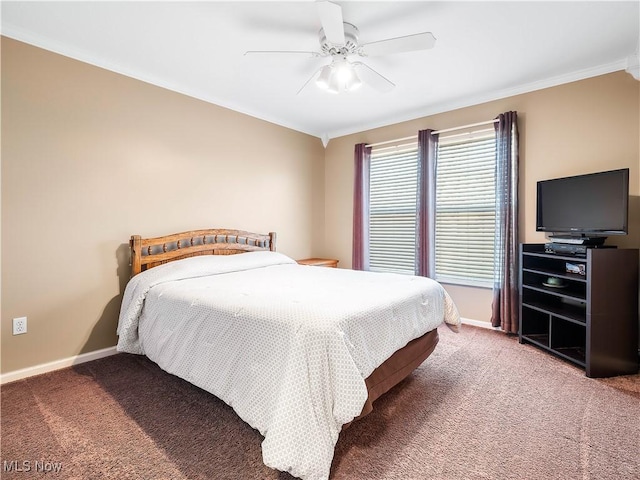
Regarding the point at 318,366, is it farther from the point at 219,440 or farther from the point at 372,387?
the point at 219,440

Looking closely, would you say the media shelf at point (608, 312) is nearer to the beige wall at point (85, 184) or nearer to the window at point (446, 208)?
the window at point (446, 208)

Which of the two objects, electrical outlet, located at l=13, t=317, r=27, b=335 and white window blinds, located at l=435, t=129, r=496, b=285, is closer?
electrical outlet, located at l=13, t=317, r=27, b=335

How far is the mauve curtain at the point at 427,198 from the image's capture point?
3.93 m

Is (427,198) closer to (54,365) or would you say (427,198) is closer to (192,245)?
(192,245)

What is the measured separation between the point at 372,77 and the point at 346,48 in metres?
0.37

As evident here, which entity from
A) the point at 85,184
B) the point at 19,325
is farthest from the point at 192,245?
the point at 19,325

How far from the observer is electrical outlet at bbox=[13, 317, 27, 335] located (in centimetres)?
240

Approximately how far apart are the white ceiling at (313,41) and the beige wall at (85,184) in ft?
0.71

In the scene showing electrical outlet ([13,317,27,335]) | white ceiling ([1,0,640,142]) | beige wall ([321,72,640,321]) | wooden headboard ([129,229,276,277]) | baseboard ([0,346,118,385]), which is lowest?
baseboard ([0,346,118,385])

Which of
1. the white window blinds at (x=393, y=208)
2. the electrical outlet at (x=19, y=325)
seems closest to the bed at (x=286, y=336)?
the electrical outlet at (x=19, y=325)

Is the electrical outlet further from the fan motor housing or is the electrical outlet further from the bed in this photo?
the fan motor housing

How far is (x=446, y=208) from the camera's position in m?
3.91

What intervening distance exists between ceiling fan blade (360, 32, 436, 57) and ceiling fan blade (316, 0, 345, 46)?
21 cm

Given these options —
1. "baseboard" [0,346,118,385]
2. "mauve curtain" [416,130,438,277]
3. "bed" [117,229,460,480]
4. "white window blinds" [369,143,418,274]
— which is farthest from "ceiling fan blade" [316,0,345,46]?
"baseboard" [0,346,118,385]
